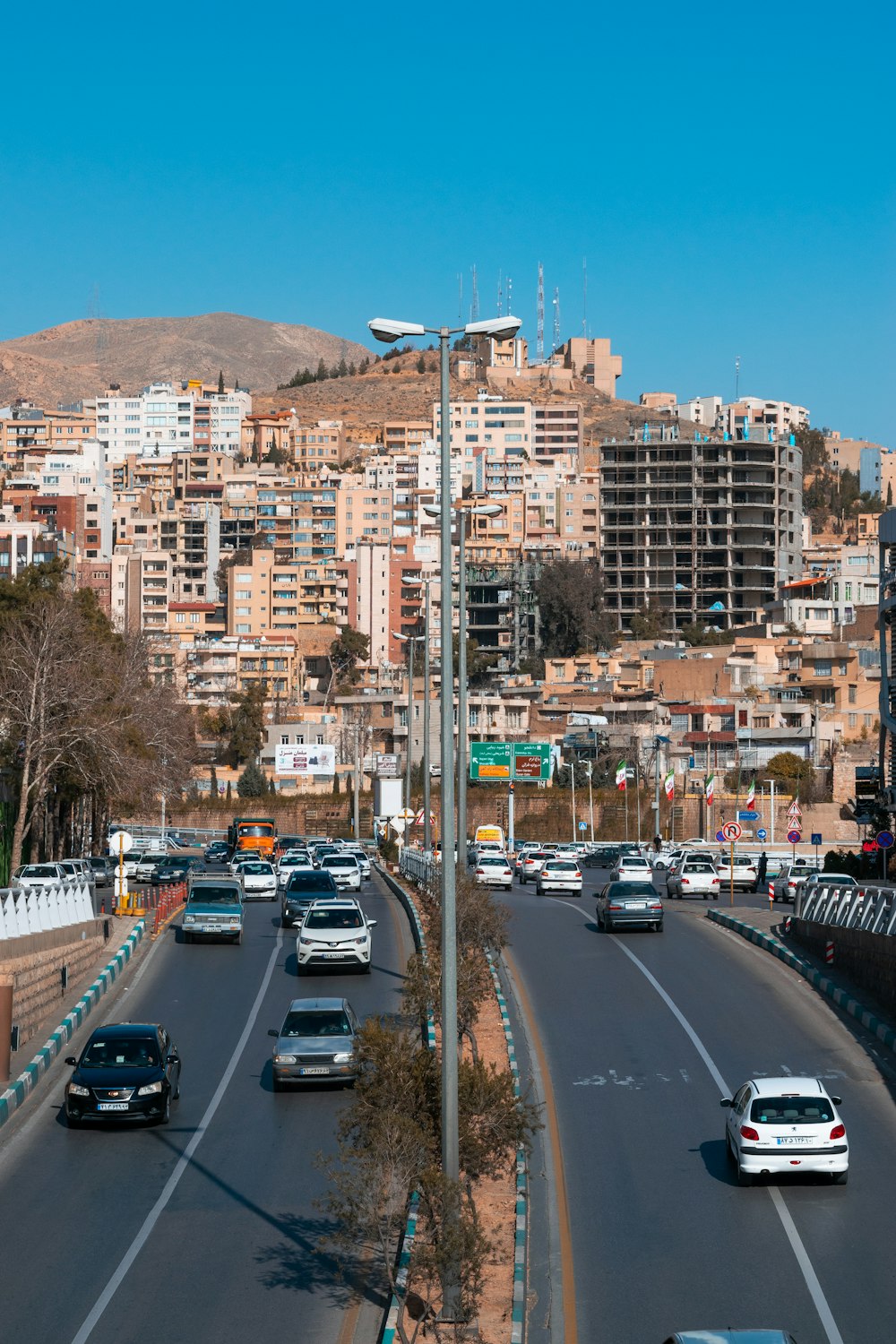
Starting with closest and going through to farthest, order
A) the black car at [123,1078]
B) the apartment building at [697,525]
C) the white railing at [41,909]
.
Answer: the black car at [123,1078]
the white railing at [41,909]
the apartment building at [697,525]

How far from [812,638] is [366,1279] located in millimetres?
126005

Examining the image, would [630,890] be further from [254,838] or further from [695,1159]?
Result: [254,838]

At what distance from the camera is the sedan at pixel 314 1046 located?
26.0 meters

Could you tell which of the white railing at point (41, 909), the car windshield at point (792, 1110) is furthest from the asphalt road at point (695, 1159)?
the white railing at point (41, 909)

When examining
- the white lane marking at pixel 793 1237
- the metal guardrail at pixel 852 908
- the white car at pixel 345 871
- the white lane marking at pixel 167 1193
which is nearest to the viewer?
the white lane marking at pixel 793 1237

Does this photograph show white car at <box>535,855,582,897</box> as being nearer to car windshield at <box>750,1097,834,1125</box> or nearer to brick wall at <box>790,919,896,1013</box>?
brick wall at <box>790,919,896,1013</box>

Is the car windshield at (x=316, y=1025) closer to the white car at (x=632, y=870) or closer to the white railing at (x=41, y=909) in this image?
the white railing at (x=41, y=909)

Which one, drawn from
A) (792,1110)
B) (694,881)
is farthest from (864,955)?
(694,881)

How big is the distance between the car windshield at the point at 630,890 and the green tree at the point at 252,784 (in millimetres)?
77106

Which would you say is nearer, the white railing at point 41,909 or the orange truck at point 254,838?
the white railing at point 41,909

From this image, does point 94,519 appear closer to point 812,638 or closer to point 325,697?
point 325,697

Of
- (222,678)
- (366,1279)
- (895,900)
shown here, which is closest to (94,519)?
(222,678)

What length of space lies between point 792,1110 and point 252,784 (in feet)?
335

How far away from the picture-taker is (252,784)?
Answer: 12106cm
